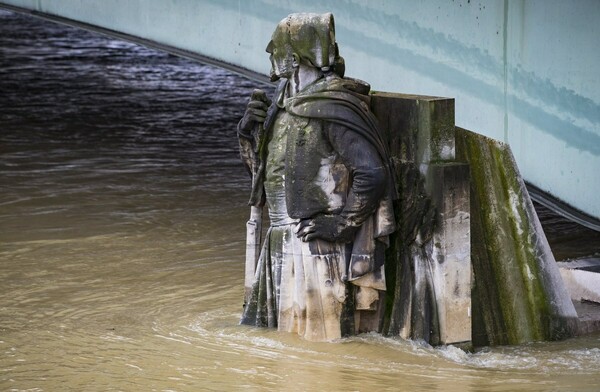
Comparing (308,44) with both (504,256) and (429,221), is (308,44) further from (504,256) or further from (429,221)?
(504,256)

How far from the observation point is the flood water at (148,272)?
7270 mm

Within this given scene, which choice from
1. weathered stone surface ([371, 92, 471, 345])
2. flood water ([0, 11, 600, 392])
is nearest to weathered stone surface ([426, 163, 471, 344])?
weathered stone surface ([371, 92, 471, 345])

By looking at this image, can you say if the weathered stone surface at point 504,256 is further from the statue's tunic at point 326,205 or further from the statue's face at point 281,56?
the statue's face at point 281,56

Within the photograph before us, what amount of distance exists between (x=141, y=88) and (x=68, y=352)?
457 inches

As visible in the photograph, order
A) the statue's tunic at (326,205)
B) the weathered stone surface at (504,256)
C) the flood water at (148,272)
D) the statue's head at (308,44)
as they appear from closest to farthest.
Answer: the flood water at (148,272) < the statue's tunic at (326,205) < the statue's head at (308,44) < the weathered stone surface at (504,256)

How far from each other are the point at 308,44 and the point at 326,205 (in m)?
0.92

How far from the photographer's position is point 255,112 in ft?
25.9

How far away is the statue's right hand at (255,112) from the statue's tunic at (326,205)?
4.6 inches

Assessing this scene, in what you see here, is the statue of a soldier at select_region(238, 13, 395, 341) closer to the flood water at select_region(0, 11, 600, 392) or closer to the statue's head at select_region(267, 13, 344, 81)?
the statue's head at select_region(267, 13, 344, 81)

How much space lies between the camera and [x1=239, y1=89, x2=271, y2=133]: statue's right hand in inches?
310

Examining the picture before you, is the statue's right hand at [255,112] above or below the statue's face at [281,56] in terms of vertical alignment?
below

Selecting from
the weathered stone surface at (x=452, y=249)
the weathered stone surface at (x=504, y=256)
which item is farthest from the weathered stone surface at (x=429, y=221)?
the weathered stone surface at (x=504, y=256)

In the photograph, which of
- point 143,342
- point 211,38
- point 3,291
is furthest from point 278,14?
point 143,342

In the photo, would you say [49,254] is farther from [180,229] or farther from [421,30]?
[421,30]
